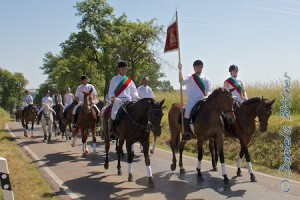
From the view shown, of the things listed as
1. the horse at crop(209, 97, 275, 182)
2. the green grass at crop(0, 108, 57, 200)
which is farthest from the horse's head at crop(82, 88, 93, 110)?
the horse at crop(209, 97, 275, 182)

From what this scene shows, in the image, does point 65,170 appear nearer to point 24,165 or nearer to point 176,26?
point 24,165

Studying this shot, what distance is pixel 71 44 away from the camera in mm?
34000

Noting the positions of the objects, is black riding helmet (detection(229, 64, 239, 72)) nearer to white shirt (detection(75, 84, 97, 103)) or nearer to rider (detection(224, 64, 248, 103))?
rider (detection(224, 64, 248, 103))

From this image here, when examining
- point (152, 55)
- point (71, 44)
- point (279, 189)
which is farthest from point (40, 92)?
Result: point (279, 189)

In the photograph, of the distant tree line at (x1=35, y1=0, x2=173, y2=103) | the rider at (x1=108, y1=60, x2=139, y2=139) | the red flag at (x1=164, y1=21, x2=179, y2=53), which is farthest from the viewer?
the distant tree line at (x1=35, y1=0, x2=173, y2=103)

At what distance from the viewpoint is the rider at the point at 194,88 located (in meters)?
8.79

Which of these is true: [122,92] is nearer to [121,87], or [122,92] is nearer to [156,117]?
[121,87]

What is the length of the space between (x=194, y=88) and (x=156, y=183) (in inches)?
108

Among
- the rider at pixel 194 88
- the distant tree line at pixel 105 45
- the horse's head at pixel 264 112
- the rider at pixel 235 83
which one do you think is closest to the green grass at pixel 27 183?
the rider at pixel 194 88

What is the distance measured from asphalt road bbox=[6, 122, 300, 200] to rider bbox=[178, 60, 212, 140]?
4.51 ft

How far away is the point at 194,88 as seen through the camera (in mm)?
8820

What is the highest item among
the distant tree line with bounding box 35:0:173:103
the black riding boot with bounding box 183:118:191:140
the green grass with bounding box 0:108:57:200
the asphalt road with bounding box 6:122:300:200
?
the distant tree line with bounding box 35:0:173:103

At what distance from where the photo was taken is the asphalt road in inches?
276

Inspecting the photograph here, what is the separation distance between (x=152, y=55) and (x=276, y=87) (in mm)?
16527
